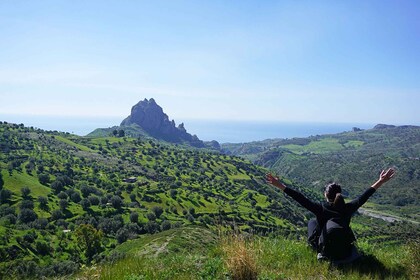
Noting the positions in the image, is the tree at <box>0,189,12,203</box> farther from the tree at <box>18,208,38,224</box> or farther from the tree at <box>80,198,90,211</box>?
the tree at <box>80,198,90,211</box>

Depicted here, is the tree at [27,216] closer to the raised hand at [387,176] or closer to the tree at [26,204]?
the tree at [26,204]

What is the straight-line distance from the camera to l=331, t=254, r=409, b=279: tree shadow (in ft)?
22.6

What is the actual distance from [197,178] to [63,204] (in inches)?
3747

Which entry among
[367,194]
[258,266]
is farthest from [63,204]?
[367,194]

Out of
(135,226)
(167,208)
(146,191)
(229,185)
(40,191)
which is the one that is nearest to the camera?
(135,226)

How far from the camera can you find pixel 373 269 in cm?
722

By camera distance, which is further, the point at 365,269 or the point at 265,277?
the point at 365,269

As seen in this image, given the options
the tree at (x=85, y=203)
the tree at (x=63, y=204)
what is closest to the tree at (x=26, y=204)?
the tree at (x=63, y=204)

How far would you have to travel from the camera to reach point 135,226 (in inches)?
3989

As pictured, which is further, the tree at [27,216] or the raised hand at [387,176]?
the tree at [27,216]

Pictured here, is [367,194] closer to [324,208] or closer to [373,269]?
[324,208]

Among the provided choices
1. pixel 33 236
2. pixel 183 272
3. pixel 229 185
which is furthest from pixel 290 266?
pixel 229 185

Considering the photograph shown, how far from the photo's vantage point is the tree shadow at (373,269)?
22.6ft

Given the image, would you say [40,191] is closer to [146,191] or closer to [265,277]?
[146,191]
